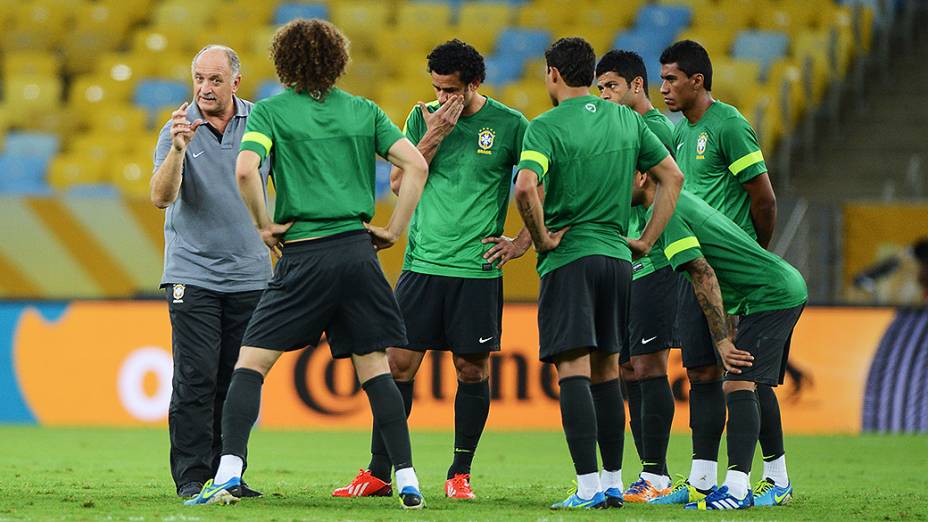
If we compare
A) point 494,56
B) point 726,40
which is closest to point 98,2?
point 494,56

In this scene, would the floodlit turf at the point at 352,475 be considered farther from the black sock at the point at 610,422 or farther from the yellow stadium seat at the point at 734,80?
the yellow stadium seat at the point at 734,80

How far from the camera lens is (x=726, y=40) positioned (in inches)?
692

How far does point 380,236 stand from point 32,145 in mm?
11675

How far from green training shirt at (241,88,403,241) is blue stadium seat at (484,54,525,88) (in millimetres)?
10959

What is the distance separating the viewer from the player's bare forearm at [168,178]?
22.9 ft

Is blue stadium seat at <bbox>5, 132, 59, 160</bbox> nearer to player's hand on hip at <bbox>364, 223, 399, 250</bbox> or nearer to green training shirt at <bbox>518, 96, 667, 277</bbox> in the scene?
player's hand on hip at <bbox>364, 223, 399, 250</bbox>

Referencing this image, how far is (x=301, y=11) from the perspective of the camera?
19625 millimetres

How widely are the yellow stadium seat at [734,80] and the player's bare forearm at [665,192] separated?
380 inches

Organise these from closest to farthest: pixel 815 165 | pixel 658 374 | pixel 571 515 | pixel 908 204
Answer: pixel 571 515 < pixel 658 374 < pixel 908 204 < pixel 815 165

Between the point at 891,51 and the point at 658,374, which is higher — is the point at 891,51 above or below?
above

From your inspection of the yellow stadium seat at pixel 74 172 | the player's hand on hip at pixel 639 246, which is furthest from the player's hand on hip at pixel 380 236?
the yellow stadium seat at pixel 74 172

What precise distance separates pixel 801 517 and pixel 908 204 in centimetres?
722

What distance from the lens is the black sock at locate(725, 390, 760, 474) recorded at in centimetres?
706

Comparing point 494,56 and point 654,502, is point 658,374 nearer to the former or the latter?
point 654,502
